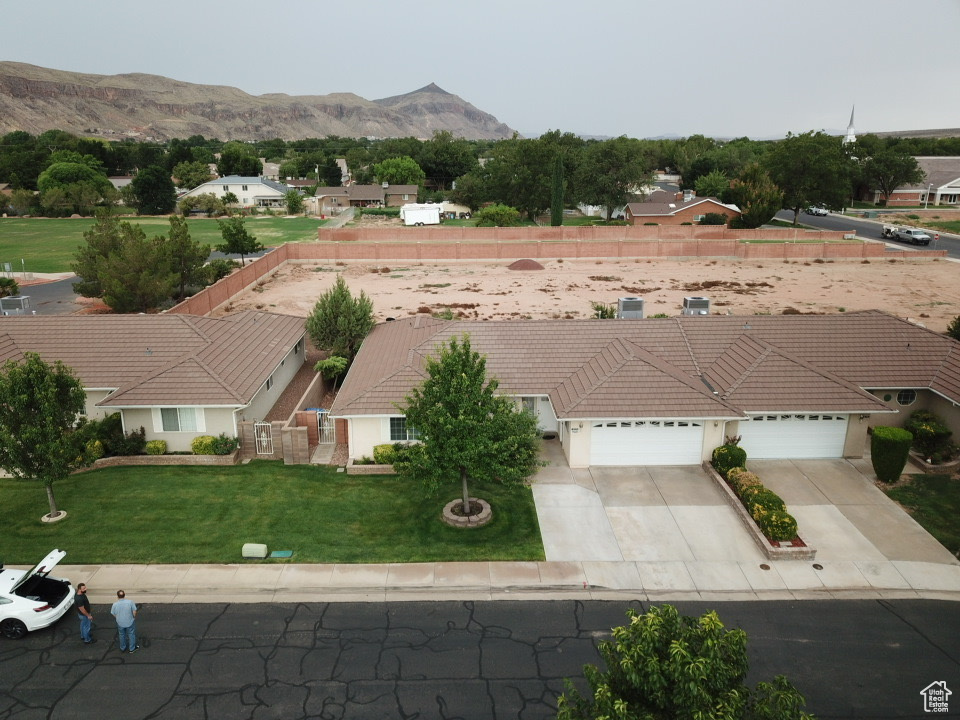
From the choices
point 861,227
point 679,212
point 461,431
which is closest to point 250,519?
point 461,431

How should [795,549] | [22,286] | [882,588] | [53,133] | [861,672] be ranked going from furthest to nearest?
1. [53,133]
2. [22,286]
3. [795,549]
4. [882,588]
5. [861,672]

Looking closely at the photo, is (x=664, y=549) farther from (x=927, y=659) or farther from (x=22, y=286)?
(x=22, y=286)

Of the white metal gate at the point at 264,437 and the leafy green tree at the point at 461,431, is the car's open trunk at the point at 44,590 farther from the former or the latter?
the white metal gate at the point at 264,437

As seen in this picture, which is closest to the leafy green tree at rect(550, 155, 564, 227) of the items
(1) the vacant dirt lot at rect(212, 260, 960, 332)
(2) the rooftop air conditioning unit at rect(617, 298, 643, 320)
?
(1) the vacant dirt lot at rect(212, 260, 960, 332)

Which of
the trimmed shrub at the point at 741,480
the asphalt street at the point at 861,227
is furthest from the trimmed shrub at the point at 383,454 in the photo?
the asphalt street at the point at 861,227

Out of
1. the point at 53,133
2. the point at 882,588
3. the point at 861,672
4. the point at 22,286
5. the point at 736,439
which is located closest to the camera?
the point at 861,672

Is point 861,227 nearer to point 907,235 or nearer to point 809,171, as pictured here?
point 809,171

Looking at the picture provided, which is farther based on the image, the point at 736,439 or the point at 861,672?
the point at 736,439

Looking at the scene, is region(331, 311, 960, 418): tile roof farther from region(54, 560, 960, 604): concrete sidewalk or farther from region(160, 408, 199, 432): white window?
region(54, 560, 960, 604): concrete sidewalk

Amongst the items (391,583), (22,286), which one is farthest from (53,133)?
(391,583)
